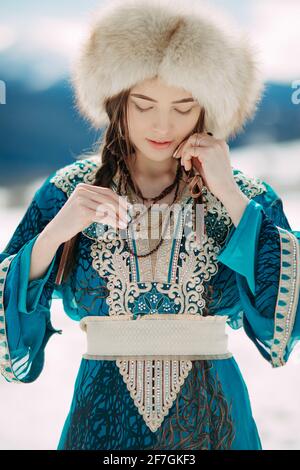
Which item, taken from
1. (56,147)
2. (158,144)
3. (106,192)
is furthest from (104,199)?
(56,147)

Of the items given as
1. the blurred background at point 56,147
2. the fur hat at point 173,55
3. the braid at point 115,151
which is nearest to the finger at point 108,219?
the braid at point 115,151

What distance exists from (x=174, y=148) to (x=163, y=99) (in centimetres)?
13

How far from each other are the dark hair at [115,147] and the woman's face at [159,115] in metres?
0.02

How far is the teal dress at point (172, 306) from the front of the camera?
6.00 ft

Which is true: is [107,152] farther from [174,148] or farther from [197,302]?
[197,302]

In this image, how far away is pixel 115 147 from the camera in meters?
2.00

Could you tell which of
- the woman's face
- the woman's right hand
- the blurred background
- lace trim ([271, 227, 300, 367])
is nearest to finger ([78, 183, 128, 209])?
the woman's right hand

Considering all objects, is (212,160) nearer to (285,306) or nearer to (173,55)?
(173,55)

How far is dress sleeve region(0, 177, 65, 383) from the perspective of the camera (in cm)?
186

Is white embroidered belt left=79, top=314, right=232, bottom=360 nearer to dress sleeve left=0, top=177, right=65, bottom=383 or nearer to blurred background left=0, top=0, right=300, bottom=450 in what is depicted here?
dress sleeve left=0, top=177, right=65, bottom=383

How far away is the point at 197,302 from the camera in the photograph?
1890 mm

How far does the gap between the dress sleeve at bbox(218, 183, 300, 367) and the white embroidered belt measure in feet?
0.35

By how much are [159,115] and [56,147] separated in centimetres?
188

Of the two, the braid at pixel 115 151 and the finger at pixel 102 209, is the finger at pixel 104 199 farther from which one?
the braid at pixel 115 151
